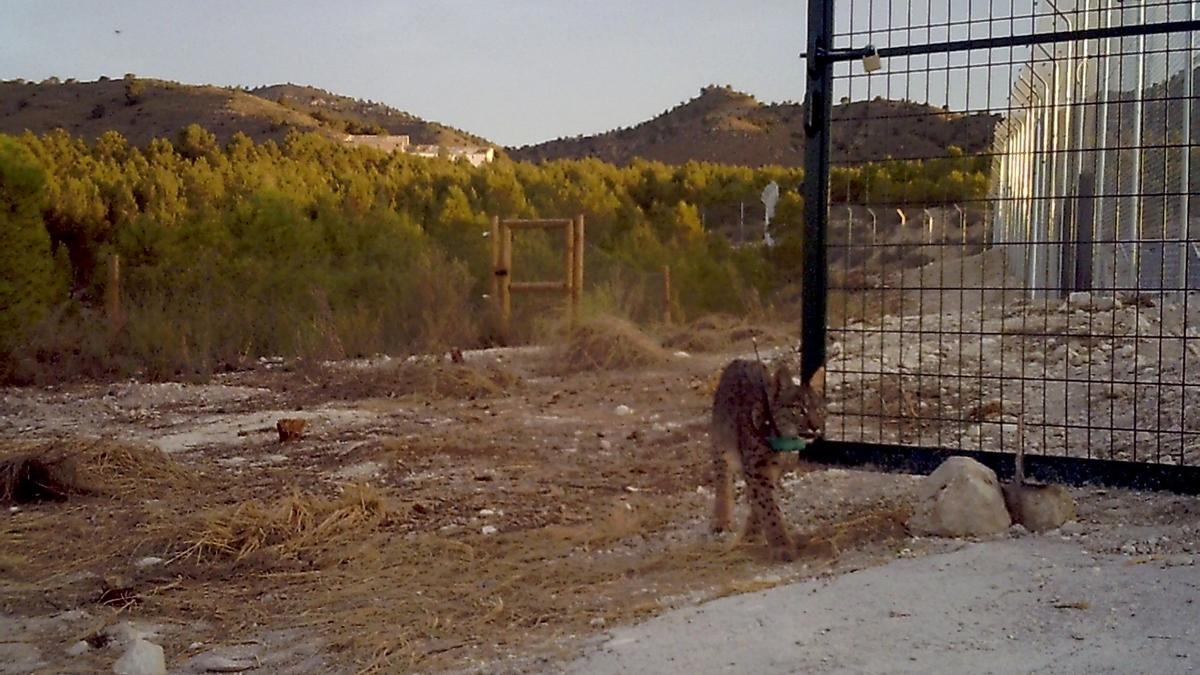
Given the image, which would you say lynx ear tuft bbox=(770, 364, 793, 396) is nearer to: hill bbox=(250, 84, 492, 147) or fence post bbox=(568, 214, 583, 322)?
fence post bbox=(568, 214, 583, 322)

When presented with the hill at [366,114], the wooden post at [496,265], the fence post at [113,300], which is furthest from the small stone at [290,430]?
the hill at [366,114]

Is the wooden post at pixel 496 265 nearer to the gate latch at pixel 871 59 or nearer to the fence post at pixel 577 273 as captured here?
the fence post at pixel 577 273

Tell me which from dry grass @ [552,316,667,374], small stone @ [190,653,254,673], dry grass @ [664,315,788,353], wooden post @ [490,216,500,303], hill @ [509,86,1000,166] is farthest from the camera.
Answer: hill @ [509,86,1000,166]

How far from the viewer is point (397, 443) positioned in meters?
7.58

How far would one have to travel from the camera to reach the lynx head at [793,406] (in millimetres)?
4969

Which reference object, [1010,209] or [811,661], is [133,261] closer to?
[1010,209]

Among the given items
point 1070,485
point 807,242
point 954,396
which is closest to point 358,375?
point 954,396

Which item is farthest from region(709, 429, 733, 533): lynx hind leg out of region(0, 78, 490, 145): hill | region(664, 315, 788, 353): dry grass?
region(0, 78, 490, 145): hill

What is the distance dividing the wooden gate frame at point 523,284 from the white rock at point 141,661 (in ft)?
35.7

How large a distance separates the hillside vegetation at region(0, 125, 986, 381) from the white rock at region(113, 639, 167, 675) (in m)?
4.04

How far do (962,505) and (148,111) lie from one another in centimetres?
4517

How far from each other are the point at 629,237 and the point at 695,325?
22.7 ft

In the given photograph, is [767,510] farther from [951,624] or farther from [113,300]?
[113,300]

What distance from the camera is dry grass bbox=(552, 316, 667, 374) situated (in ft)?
39.2
